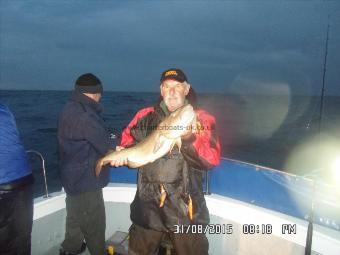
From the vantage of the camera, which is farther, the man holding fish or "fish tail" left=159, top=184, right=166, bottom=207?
"fish tail" left=159, top=184, right=166, bottom=207

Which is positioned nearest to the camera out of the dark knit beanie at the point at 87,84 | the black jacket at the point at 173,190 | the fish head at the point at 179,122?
the fish head at the point at 179,122

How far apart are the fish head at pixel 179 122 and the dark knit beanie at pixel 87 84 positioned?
1805 mm

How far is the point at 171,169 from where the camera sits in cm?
368

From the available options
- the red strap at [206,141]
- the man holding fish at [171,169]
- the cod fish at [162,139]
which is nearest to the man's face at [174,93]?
the man holding fish at [171,169]

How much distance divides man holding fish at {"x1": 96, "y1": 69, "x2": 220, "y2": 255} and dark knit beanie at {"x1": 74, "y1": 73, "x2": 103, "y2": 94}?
1331 millimetres

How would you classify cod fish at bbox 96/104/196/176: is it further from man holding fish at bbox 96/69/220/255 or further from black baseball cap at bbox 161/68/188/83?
black baseball cap at bbox 161/68/188/83

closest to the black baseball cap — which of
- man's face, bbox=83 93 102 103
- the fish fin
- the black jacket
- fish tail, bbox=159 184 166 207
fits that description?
the black jacket

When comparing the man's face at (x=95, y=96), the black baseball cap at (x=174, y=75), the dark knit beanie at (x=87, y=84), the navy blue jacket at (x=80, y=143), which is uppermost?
the black baseball cap at (x=174, y=75)

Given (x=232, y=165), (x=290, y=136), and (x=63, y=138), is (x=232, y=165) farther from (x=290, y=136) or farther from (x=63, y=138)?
(x=290, y=136)

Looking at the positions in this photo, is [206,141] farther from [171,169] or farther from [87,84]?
[87,84]

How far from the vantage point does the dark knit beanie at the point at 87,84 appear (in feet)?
15.3

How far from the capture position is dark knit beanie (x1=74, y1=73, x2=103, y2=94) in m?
4.66

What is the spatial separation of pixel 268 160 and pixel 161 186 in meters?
27.0

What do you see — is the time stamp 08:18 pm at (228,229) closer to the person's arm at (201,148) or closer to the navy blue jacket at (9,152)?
→ the person's arm at (201,148)
